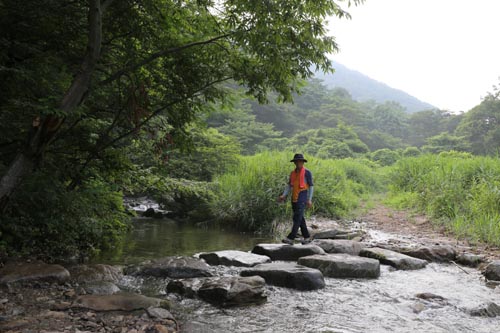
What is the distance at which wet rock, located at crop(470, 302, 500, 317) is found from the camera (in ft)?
14.4

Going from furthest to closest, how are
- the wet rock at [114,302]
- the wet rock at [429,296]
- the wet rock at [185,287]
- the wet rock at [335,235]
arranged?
1. the wet rock at [335,235]
2. the wet rock at [429,296]
3. the wet rock at [185,287]
4. the wet rock at [114,302]

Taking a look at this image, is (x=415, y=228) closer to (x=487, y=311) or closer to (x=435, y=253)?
(x=435, y=253)

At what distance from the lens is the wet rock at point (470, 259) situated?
22.1 feet

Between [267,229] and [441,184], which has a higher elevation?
[441,184]

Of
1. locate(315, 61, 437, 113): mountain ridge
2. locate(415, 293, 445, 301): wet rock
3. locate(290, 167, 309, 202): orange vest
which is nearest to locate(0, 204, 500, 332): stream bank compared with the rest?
locate(415, 293, 445, 301): wet rock

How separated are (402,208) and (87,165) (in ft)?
35.1

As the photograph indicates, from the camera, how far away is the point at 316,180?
41.8 feet

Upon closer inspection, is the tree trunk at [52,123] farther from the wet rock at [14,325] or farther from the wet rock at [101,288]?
the wet rock at [101,288]

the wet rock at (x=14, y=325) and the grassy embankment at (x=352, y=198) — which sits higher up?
the grassy embankment at (x=352, y=198)

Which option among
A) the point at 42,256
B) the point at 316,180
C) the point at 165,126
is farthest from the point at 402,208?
the point at 42,256

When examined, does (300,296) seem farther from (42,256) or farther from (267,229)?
(267,229)

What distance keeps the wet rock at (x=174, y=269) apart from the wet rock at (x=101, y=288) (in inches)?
35.4

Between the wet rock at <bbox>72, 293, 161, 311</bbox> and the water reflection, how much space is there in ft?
8.10

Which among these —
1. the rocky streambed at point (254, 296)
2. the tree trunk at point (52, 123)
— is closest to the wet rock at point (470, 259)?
the rocky streambed at point (254, 296)
